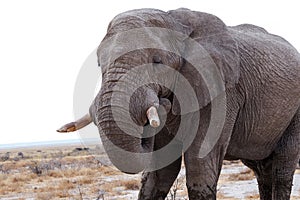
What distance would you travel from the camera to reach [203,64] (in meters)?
4.33

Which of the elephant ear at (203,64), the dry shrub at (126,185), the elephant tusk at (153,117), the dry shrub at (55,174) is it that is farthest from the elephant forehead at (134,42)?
the dry shrub at (55,174)

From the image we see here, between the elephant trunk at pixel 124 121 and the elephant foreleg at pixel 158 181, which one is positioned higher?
the elephant trunk at pixel 124 121

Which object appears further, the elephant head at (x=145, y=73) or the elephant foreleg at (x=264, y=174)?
the elephant foreleg at (x=264, y=174)

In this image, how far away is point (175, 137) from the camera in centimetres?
461

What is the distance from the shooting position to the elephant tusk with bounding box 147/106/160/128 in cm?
349

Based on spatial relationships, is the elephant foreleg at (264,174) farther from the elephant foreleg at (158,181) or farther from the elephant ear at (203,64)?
the elephant ear at (203,64)

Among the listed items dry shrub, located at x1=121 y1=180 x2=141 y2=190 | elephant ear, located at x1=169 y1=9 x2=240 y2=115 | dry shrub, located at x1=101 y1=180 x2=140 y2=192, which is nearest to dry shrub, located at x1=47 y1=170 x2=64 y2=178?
dry shrub, located at x1=101 y1=180 x2=140 y2=192

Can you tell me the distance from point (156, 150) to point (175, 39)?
3.61 feet

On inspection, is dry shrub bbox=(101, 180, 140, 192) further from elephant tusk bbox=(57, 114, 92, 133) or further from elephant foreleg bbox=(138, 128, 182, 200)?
elephant tusk bbox=(57, 114, 92, 133)

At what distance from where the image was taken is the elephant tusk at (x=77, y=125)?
13.3ft

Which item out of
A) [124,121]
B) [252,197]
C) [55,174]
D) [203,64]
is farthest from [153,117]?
[55,174]

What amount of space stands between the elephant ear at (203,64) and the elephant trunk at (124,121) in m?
0.65

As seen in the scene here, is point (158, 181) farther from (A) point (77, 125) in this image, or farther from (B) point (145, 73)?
(B) point (145, 73)

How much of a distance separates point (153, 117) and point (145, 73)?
43 cm
